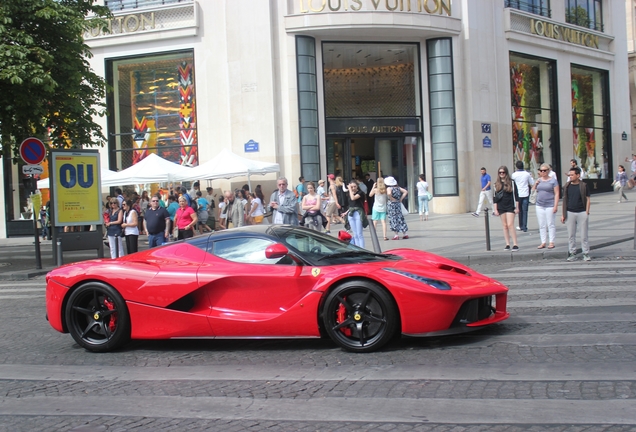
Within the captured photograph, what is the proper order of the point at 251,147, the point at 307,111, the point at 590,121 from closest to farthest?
1. the point at 251,147
2. the point at 307,111
3. the point at 590,121

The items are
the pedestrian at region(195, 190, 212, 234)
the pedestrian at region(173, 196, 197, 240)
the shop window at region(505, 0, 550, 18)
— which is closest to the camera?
the pedestrian at region(173, 196, 197, 240)

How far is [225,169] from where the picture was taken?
22.7m

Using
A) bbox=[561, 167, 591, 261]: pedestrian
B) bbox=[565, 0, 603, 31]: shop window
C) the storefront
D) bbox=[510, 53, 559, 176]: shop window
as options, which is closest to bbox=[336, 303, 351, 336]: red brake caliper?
bbox=[561, 167, 591, 261]: pedestrian

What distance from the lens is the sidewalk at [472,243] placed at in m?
13.7

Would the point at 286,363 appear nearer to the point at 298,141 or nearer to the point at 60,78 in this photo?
the point at 60,78

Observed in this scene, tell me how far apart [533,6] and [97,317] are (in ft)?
95.2

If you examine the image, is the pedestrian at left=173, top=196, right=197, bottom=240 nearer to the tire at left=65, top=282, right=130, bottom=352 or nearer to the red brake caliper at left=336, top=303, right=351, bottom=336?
the tire at left=65, top=282, right=130, bottom=352

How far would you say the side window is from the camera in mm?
6793

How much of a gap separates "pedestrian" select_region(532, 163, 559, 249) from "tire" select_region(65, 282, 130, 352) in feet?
30.7

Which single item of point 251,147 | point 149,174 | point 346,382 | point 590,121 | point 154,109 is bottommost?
point 346,382

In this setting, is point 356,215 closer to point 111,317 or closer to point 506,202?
point 506,202

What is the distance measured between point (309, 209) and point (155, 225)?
3.45 meters

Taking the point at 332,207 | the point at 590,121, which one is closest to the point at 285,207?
the point at 332,207

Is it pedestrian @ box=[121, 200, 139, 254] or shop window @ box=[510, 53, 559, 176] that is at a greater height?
shop window @ box=[510, 53, 559, 176]
